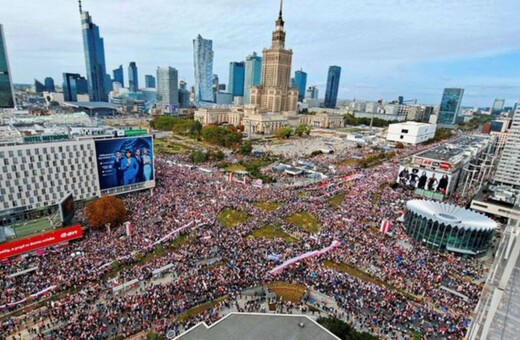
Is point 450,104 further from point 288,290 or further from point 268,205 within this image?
point 288,290

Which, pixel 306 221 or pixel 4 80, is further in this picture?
pixel 4 80

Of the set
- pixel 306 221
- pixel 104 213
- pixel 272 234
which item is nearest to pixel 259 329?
pixel 272 234

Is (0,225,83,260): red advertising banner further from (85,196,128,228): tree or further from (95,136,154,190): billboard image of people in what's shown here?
(95,136,154,190): billboard image of people

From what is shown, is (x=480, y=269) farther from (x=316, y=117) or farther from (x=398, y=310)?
(x=316, y=117)

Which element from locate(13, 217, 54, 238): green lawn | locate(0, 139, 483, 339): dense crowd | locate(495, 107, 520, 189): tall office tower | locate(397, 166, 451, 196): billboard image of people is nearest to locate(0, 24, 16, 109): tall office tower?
locate(13, 217, 54, 238): green lawn

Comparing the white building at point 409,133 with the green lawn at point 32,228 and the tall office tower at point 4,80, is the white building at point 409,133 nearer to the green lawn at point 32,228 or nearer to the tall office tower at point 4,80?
the green lawn at point 32,228
